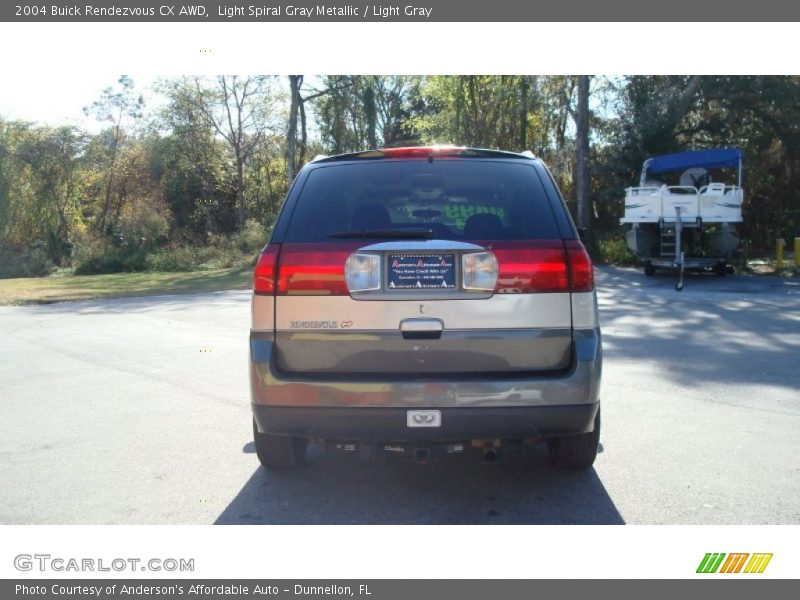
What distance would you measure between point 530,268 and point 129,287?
19.9m

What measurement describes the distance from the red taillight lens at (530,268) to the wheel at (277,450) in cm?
166

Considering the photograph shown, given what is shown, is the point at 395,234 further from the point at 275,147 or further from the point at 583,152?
the point at 275,147

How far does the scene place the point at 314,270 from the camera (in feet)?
12.4

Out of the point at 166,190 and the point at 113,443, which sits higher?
the point at 166,190

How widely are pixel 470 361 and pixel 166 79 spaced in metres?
36.7

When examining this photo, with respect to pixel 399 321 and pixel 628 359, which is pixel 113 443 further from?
pixel 628 359

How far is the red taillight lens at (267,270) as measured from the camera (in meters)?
3.86

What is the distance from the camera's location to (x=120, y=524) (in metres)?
3.86

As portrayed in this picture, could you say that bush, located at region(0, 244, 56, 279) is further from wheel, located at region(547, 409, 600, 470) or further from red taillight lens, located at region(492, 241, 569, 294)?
red taillight lens, located at region(492, 241, 569, 294)

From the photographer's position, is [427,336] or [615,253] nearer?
[427,336]

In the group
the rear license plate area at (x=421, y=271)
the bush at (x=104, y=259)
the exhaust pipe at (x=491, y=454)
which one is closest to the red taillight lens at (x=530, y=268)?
the rear license plate area at (x=421, y=271)

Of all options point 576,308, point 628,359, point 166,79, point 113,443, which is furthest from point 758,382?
point 166,79

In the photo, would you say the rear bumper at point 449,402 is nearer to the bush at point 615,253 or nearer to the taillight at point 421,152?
the taillight at point 421,152

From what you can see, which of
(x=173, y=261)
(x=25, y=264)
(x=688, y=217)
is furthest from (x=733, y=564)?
(x=25, y=264)
